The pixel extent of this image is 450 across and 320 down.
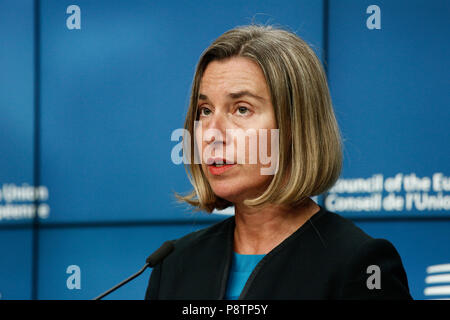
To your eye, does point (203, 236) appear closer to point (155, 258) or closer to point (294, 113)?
point (155, 258)

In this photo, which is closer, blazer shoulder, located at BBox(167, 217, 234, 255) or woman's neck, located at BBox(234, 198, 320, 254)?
woman's neck, located at BBox(234, 198, 320, 254)

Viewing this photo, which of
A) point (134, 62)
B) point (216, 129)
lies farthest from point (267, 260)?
point (134, 62)

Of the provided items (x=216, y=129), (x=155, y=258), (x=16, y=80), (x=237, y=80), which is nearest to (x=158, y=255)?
(x=155, y=258)

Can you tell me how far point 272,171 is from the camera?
1.19m

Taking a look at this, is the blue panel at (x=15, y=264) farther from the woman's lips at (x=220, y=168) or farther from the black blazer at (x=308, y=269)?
the woman's lips at (x=220, y=168)

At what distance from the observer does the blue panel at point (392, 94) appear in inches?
85.3

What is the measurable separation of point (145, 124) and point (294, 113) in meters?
1.19

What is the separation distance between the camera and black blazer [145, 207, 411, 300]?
3.43 feet

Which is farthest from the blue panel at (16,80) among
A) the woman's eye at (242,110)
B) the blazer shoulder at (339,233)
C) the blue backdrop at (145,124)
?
the blazer shoulder at (339,233)

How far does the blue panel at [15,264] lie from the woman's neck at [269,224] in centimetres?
133

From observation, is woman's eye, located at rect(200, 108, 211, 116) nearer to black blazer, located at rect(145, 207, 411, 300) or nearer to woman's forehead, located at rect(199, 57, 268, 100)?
woman's forehead, located at rect(199, 57, 268, 100)

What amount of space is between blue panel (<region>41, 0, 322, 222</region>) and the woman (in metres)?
1.00

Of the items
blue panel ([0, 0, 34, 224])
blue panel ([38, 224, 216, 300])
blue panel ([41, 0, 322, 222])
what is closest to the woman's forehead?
blue panel ([41, 0, 322, 222])

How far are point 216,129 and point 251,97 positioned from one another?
0.10 meters
